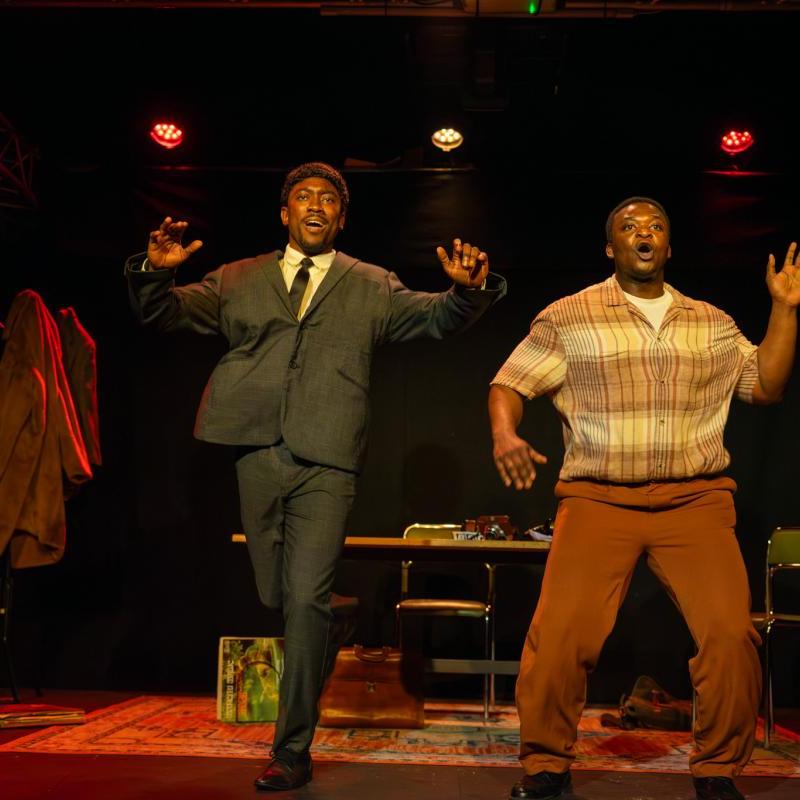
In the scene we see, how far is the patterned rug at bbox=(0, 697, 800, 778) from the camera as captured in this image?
401 centimetres

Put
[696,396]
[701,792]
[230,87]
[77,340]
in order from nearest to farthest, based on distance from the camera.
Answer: [701,792] → [696,396] → [77,340] → [230,87]

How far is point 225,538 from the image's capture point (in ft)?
21.4

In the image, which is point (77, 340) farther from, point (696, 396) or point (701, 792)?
point (701, 792)

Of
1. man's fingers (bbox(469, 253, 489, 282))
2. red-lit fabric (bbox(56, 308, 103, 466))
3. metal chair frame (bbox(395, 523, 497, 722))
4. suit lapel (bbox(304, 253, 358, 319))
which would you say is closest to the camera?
man's fingers (bbox(469, 253, 489, 282))

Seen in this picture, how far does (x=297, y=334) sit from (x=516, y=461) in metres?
1.00

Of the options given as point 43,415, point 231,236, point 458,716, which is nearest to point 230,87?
point 231,236

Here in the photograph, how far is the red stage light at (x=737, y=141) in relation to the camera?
6324mm

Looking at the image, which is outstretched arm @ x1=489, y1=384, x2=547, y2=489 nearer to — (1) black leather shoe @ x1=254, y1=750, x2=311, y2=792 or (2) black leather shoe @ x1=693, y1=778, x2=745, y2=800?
(2) black leather shoe @ x1=693, y1=778, x2=745, y2=800

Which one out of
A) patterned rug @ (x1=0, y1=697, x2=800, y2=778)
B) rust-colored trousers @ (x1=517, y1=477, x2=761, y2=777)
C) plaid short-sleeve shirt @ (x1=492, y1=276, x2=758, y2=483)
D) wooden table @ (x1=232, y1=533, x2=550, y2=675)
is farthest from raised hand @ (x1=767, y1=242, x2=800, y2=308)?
wooden table @ (x1=232, y1=533, x2=550, y2=675)

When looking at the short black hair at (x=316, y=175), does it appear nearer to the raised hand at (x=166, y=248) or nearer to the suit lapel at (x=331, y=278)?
the suit lapel at (x=331, y=278)

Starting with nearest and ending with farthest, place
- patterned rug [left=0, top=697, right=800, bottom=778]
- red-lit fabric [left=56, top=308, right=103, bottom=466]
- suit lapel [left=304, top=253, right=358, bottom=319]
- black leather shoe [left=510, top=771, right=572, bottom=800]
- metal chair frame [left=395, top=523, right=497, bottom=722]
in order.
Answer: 1. black leather shoe [left=510, top=771, right=572, bottom=800]
2. suit lapel [left=304, top=253, right=358, bottom=319]
3. patterned rug [left=0, top=697, right=800, bottom=778]
4. metal chair frame [left=395, top=523, right=497, bottom=722]
5. red-lit fabric [left=56, top=308, right=103, bottom=466]

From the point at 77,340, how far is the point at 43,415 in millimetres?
595

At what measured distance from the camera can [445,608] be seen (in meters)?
5.75

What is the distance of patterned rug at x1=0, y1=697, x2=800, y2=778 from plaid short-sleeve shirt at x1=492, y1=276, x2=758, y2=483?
51.5 inches
